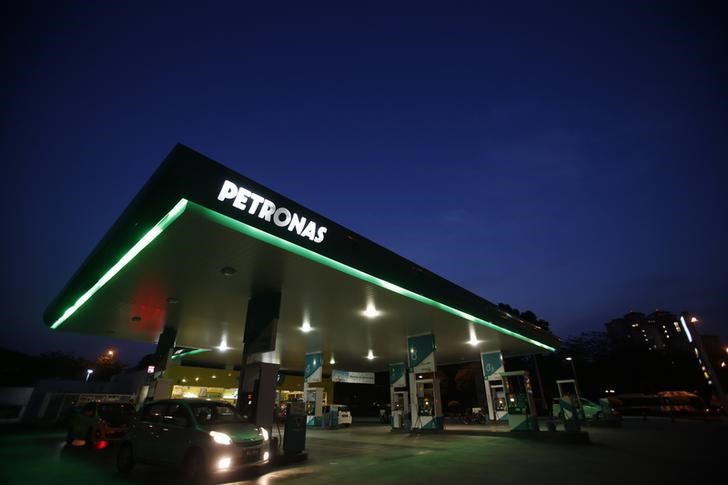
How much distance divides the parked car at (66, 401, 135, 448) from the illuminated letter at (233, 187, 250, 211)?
28.2ft

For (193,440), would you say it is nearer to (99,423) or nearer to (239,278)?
(239,278)

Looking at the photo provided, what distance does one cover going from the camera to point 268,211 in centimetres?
686

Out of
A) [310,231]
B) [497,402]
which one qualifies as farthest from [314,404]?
[310,231]

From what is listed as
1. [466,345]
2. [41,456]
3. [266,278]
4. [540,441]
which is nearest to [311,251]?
[266,278]

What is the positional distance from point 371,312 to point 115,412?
8.86m

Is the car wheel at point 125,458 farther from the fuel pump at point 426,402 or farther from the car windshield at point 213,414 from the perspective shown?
the fuel pump at point 426,402

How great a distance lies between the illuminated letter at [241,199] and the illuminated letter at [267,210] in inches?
14.6

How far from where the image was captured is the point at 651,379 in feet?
→ 132

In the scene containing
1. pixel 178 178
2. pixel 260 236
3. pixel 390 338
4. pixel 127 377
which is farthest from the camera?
pixel 127 377

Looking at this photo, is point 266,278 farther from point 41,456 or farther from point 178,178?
point 41,456

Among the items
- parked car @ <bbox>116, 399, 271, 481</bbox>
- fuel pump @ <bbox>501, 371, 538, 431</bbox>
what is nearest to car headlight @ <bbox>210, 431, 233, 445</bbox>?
parked car @ <bbox>116, 399, 271, 481</bbox>

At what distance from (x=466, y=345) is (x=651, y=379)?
115ft

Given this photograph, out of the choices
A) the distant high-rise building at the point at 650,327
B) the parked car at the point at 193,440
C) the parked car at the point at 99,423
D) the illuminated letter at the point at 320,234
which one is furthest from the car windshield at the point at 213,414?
the distant high-rise building at the point at 650,327

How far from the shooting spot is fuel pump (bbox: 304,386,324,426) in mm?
22359
